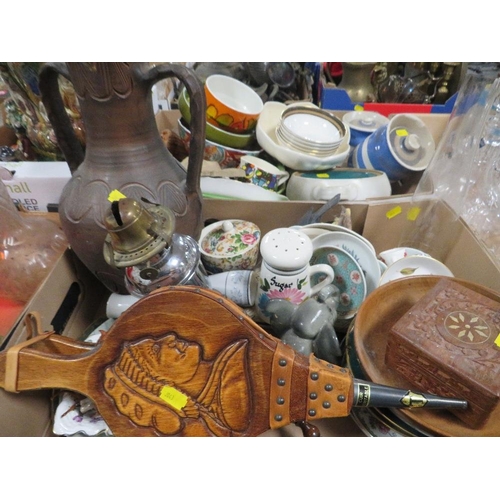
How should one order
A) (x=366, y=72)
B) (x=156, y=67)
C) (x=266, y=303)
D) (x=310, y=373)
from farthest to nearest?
1. (x=366, y=72)
2. (x=266, y=303)
3. (x=156, y=67)
4. (x=310, y=373)

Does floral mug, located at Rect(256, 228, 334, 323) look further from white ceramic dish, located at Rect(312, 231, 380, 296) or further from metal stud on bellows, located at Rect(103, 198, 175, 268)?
metal stud on bellows, located at Rect(103, 198, 175, 268)

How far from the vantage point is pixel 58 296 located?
0.69 metres

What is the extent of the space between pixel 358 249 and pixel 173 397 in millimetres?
449

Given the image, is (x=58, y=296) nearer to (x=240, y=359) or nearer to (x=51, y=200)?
(x=51, y=200)

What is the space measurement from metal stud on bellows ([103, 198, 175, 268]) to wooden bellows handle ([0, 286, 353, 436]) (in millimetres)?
66

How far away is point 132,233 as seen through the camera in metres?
0.45

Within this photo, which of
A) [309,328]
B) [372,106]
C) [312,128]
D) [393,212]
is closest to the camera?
[309,328]

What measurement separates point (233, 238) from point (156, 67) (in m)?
0.36

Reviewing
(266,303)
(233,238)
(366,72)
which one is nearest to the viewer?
(266,303)

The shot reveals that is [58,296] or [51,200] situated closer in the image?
[58,296]

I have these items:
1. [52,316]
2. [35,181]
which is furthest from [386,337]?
[35,181]

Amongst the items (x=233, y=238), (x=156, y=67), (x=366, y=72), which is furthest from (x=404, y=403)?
(x=366, y=72)

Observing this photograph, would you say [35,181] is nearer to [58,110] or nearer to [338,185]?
[58,110]

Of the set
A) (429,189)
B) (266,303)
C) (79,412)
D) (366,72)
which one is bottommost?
(79,412)
